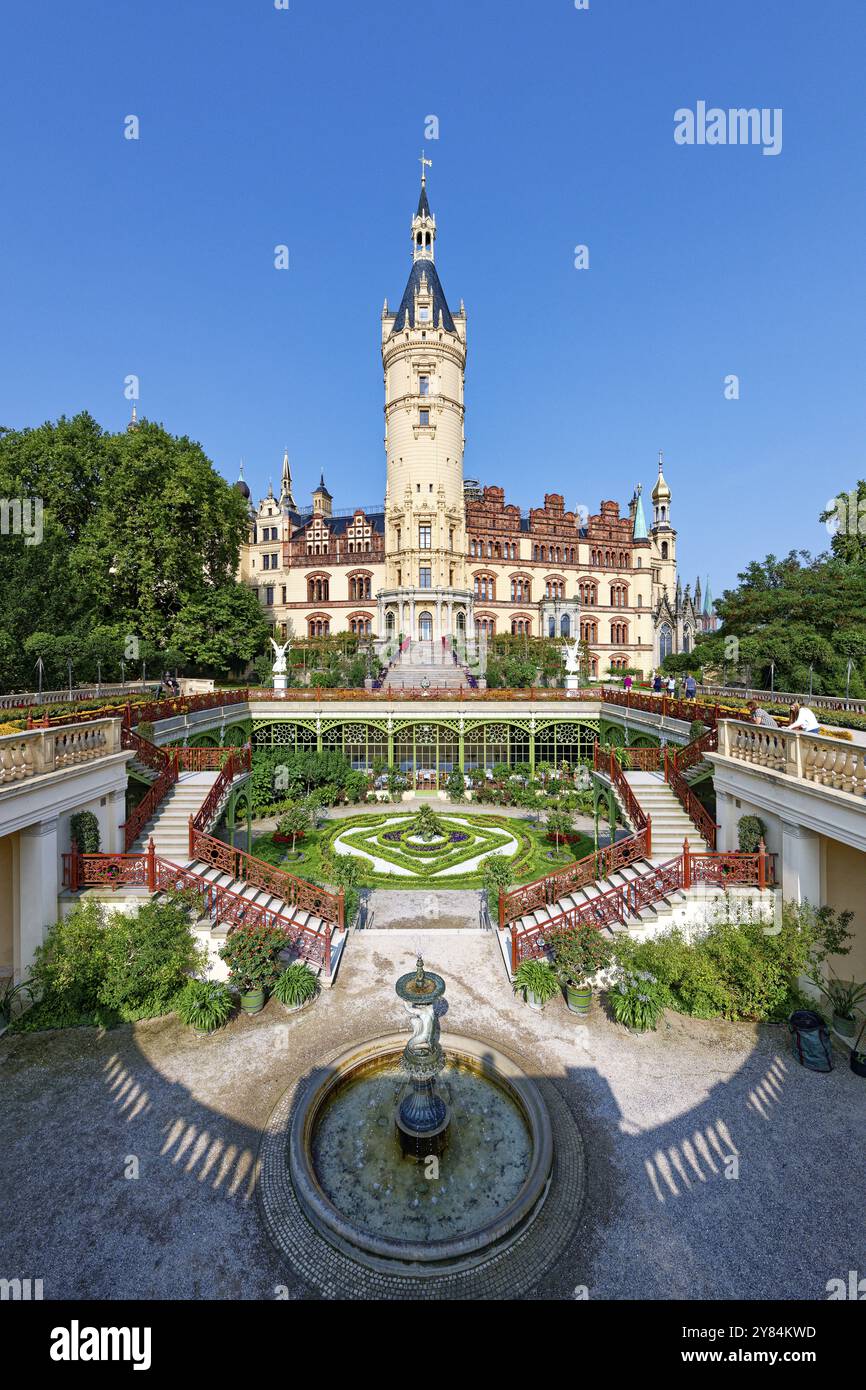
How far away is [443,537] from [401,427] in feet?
33.7

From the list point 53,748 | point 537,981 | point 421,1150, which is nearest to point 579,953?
point 537,981

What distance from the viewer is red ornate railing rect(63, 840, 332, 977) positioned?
1102 cm

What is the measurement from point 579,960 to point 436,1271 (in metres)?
5.44

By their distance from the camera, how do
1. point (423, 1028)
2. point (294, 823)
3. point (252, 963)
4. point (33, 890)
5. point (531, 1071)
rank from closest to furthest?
1. point (423, 1028)
2. point (531, 1071)
3. point (252, 963)
4. point (33, 890)
5. point (294, 823)

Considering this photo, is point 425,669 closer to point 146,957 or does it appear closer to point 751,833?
point 751,833

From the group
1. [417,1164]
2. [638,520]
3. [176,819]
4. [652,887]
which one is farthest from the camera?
[638,520]

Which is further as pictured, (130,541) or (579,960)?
(130,541)

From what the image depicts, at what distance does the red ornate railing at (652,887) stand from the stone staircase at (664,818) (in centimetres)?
141

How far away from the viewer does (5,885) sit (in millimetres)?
10914

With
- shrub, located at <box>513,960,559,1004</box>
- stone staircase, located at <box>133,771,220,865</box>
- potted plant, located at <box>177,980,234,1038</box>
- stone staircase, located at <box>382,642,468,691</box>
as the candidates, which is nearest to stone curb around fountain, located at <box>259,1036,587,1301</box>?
potted plant, located at <box>177,980,234,1038</box>

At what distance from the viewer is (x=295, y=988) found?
10055 millimetres

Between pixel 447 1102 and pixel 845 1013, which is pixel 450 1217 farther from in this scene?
pixel 845 1013

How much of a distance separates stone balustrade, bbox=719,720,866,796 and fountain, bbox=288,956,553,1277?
6.86m
